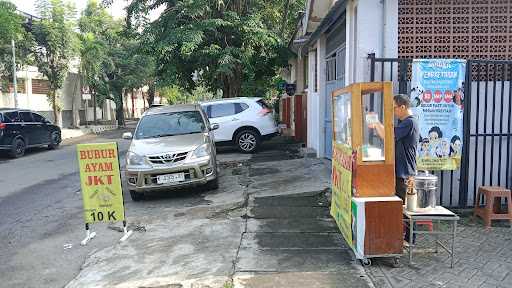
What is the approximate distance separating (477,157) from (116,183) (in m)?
5.33

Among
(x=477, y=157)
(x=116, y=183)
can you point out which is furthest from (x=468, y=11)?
(x=116, y=183)

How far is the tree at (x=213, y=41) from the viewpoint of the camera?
16.7 meters

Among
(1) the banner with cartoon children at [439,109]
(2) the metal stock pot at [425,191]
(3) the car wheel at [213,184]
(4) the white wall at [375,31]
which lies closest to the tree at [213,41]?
(3) the car wheel at [213,184]

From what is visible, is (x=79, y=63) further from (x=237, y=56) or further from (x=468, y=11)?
(x=468, y=11)

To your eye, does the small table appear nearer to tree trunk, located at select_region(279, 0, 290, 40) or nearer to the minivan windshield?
the minivan windshield

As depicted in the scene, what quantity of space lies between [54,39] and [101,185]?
66.1 ft

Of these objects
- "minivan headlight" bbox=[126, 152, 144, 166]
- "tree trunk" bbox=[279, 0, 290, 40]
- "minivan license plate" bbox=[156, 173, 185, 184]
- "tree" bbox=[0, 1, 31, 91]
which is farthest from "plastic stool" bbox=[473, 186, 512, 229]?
"tree" bbox=[0, 1, 31, 91]

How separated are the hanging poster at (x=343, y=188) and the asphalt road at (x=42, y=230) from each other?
9.84 feet

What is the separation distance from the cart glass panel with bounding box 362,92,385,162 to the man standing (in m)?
0.48

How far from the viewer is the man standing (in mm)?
5395

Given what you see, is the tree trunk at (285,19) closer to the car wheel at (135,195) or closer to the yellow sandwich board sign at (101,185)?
the car wheel at (135,195)

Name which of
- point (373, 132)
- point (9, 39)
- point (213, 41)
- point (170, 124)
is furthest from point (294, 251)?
point (9, 39)

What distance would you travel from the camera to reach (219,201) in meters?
8.30

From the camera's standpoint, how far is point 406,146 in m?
5.46
